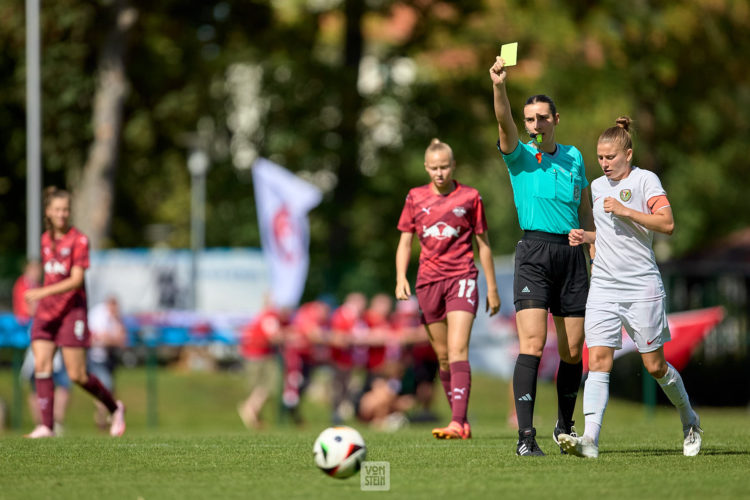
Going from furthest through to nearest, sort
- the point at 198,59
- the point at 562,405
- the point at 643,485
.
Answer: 1. the point at 198,59
2. the point at 562,405
3. the point at 643,485

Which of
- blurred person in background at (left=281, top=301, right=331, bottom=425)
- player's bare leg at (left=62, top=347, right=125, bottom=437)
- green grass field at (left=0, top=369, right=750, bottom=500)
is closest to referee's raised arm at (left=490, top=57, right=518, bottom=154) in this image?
green grass field at (left=0, top=369, right=750, bottom=500)

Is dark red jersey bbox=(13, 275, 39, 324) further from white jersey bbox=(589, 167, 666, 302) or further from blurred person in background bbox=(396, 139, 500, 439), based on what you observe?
white jersey bbox=(589, 167, 666, 302)

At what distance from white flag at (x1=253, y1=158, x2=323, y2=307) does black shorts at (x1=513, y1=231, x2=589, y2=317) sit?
39.4 feet

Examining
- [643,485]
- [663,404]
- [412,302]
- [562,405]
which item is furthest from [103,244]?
[643,485]

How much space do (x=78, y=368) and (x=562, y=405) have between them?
14.7ft

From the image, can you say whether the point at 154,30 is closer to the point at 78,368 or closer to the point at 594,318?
the point at 78,368

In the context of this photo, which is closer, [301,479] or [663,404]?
[301,479]

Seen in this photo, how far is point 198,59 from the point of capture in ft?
98.8

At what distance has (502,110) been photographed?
25.8 ft

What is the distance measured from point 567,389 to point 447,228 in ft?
5.70

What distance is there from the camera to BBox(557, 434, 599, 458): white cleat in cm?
764

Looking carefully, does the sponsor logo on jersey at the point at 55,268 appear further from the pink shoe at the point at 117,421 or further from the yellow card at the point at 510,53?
the yellow card at the point at 510,53

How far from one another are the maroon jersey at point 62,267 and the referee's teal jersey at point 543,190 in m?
4.26

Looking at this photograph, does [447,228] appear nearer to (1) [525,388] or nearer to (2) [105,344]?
(1) [525,388]
